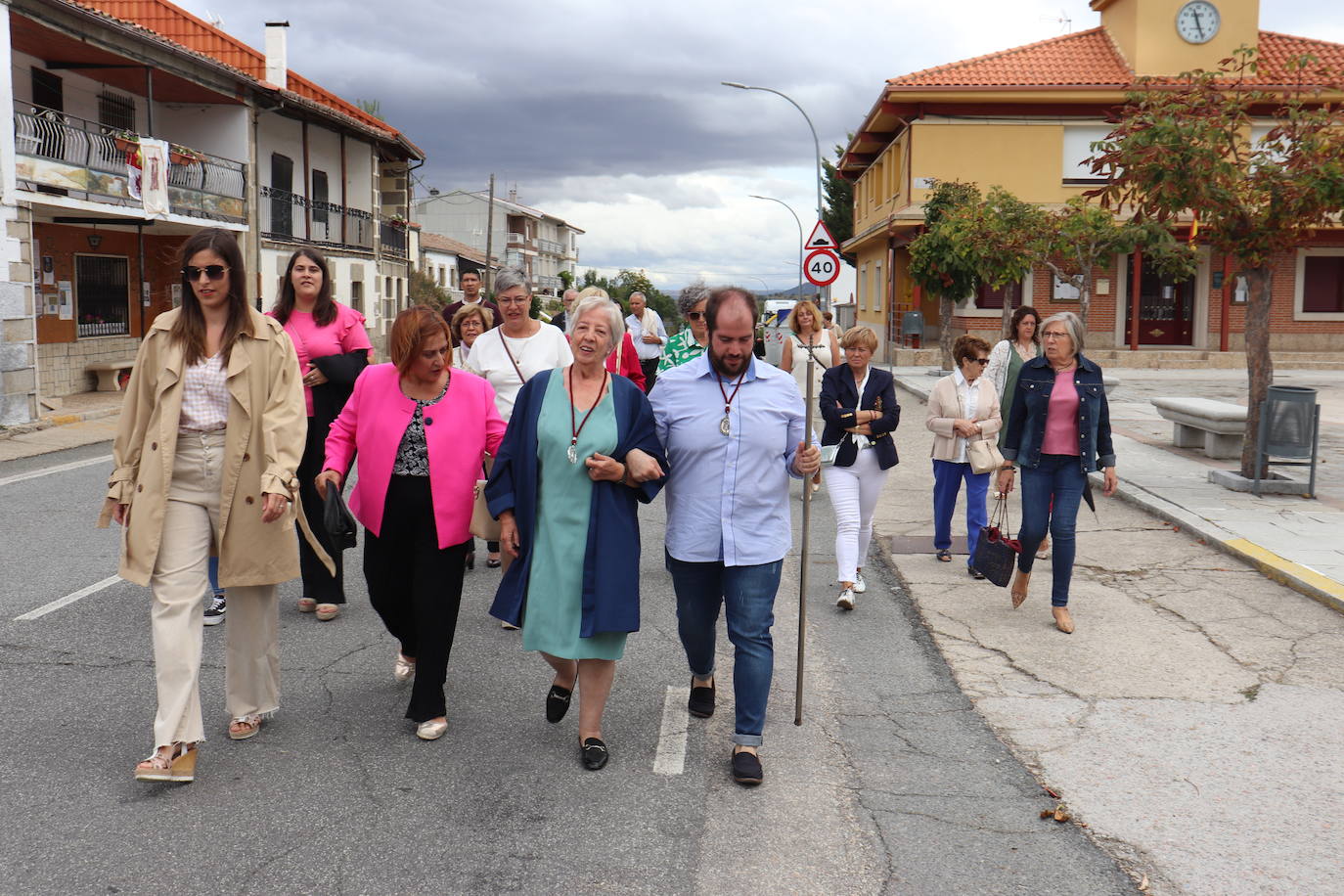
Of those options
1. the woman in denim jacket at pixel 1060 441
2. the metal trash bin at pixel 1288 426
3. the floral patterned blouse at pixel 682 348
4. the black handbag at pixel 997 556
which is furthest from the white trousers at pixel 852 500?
the metal trash bin at pixel 1288 426

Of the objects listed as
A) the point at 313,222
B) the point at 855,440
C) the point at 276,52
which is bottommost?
the point at 855,440

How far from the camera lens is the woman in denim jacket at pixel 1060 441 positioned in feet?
21.5

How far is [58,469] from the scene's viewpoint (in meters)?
12.5

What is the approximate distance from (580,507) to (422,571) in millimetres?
757

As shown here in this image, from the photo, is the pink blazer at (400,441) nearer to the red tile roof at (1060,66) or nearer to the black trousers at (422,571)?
the black trousers at (422,571)

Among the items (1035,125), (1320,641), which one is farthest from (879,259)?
(1320,641)

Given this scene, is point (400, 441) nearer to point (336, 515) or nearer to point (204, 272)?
point (336, 515)

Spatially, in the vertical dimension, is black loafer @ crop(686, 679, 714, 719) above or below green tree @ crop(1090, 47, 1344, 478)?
below

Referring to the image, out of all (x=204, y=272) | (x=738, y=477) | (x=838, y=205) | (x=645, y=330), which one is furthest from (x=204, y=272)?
(x=838, y=205)

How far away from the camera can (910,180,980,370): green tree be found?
89.0 feet

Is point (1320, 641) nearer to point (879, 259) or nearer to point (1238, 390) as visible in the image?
point (1238, 390)

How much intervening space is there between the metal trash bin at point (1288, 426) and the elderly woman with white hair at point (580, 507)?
319 inches

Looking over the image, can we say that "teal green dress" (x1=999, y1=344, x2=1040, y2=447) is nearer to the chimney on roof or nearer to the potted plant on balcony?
the potted plant on balcony

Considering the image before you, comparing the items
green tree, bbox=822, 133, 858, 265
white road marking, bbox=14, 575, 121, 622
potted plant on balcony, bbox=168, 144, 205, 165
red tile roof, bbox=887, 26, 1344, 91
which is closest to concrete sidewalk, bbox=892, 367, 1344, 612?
white road marking, bbox=14, 575, 121, 622
